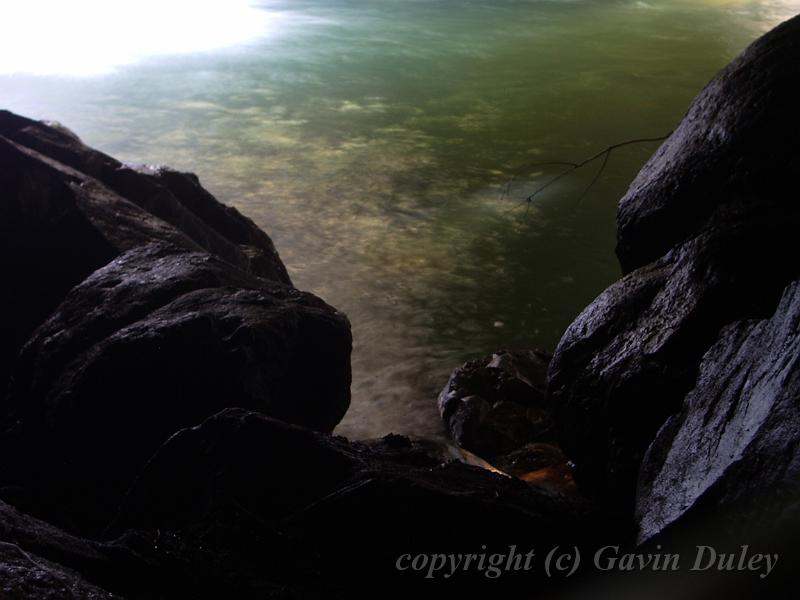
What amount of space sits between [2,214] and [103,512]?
1445 millimetres

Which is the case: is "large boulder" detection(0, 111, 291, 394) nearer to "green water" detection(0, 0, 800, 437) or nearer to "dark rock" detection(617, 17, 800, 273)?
"green water" detection(0, 0, 800, 437)

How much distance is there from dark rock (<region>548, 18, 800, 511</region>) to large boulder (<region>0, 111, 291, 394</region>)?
176cm

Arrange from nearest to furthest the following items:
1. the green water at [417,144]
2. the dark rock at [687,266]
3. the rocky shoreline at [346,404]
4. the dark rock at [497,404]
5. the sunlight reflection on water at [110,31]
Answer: the rocky shoreline at [346,404], the dark rock at [687,266], the dark rock at [497,404], the green water at [417,144], the sunlight reflection on water at [110,31]

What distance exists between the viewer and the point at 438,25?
13.2 metres

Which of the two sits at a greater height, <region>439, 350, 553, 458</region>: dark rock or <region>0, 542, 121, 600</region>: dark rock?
<region>0, 542, 121, 600</region>: dark rock

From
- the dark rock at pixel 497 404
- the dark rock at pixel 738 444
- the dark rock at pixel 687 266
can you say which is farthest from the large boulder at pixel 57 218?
the dark rock at pixel 738 444

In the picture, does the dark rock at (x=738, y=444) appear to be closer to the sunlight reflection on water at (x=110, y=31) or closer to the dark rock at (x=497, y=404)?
the dark rock at (x=497, y=404)

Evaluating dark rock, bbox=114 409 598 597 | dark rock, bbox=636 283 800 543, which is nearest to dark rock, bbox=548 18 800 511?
dark rock, bbox=636 283 800 543

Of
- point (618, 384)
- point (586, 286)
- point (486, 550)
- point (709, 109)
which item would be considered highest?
point (709, 109)

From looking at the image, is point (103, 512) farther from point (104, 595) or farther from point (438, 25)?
point (438, 25)

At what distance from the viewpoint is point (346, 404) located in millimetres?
3322

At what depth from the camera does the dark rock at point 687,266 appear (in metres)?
2.41

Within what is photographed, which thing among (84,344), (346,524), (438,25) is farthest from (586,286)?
(438,25)

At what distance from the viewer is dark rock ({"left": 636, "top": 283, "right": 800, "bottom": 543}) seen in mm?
1721
